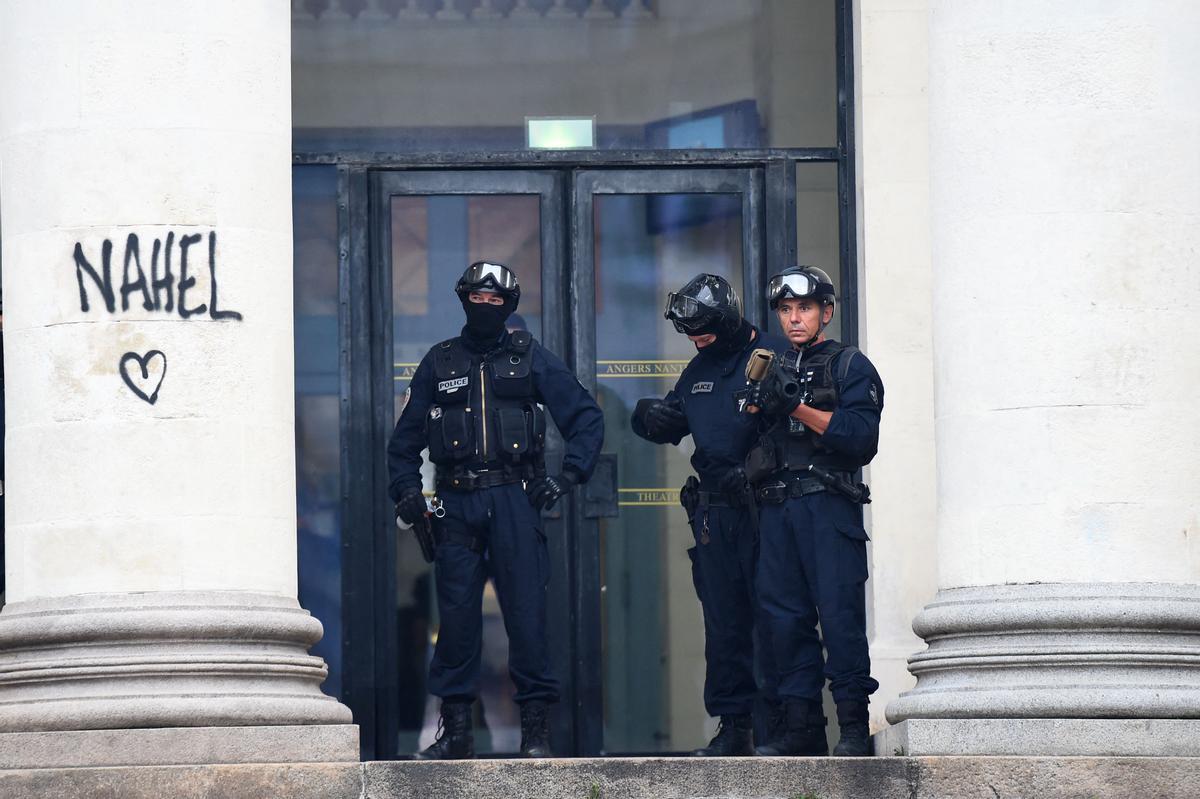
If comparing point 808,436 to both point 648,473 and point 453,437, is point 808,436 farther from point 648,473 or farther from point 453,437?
point 648,473

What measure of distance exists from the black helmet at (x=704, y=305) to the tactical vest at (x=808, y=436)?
0.60 meters

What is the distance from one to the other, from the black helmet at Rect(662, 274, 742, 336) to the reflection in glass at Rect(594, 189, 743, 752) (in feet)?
6.38

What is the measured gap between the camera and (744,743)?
11.0 metres

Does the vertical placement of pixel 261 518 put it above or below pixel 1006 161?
below

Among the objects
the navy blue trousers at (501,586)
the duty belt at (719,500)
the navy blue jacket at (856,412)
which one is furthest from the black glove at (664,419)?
the navy blue jacket at (856,412)

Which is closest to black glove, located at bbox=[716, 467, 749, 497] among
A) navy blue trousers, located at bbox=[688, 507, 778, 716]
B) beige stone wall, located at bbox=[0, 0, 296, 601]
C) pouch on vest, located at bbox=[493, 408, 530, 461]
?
navy blue trousers, located at bbox=[688, 507, 778, 716]

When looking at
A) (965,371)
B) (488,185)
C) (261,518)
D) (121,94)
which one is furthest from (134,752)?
Result: (488,185)

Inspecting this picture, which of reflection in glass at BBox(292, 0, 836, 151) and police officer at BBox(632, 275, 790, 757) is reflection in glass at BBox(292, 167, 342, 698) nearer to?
reflection in glass at BBox(292, 0, 836, 151)

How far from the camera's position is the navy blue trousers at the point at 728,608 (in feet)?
36.2

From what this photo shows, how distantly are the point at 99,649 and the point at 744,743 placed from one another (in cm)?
329

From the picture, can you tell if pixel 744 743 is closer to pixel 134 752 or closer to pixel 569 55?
pixel 134 752

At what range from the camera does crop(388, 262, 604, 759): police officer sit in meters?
10.8

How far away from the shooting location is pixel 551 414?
11.2m

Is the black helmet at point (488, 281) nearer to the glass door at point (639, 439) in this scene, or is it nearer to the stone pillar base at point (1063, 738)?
the glass door at point (639, 439)
